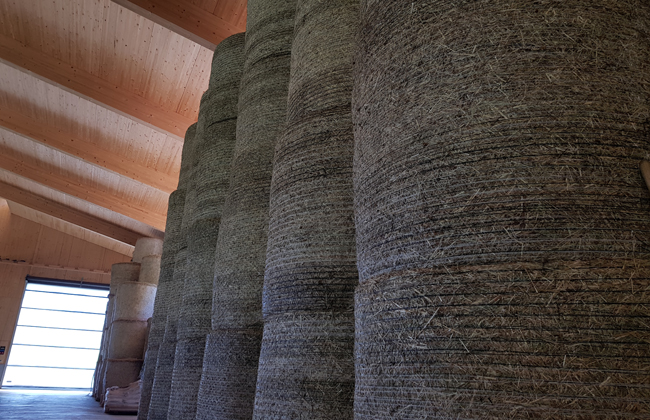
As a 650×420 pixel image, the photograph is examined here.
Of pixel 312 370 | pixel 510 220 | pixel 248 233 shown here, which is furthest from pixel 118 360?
pixel 510 220

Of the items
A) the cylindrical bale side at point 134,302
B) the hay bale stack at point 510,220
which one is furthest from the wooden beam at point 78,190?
the hay bale stack at point 510,220

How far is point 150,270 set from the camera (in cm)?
1180

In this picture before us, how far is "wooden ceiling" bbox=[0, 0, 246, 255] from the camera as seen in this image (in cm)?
717

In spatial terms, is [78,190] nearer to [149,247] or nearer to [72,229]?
[149,247]

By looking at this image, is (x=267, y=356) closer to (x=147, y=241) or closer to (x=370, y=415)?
(x=370, y=415)

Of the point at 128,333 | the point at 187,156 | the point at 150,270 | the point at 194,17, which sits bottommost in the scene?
the point at 128,333

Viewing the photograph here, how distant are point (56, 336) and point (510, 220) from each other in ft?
64.1

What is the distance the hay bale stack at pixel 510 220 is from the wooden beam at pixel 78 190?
11776mm

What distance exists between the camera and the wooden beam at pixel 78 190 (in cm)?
1241

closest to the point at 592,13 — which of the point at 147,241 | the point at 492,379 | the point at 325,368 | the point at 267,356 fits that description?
the point at 492,379

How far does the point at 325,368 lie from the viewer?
179cm

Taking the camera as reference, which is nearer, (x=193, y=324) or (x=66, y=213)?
(x=193, y=324)

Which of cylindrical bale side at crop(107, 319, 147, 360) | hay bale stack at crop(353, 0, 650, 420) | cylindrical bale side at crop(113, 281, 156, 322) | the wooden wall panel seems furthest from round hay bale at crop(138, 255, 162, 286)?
hay bale stack at crop(353, 0, 650, 420)

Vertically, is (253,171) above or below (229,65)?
below
